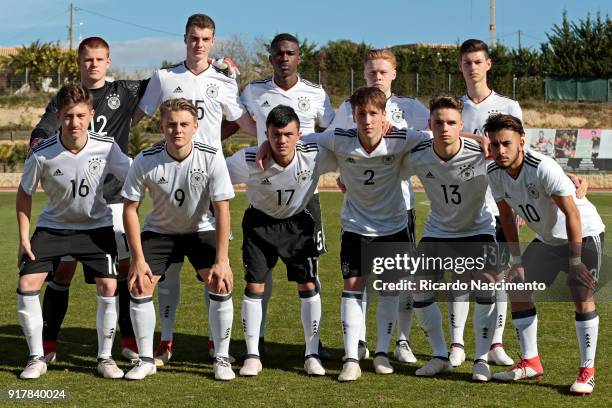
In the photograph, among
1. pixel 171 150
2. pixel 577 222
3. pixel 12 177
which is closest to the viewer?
pixel 577 222

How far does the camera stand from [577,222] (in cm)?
586

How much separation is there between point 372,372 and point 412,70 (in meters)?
40.4

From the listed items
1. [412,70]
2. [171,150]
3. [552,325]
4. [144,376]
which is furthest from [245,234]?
[412,70]

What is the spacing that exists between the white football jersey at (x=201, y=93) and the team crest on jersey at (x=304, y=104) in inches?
22.0

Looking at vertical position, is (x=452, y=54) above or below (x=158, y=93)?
above

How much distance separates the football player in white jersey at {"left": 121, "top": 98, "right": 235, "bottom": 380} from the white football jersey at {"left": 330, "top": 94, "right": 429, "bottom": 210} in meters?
1.37

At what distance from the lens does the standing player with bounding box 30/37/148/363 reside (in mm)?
6895

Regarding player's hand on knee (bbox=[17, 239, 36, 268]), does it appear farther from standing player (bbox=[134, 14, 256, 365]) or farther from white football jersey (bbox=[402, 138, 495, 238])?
white football jersey (bbox=[402, 138, 495, 238])

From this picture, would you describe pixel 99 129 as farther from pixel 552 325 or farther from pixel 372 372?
pixel 552 325

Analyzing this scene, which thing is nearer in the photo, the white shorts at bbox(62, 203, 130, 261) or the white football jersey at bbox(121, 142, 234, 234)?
the white football jersey at bbox(121, 142, 234, 234)

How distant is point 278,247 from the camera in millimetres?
6559

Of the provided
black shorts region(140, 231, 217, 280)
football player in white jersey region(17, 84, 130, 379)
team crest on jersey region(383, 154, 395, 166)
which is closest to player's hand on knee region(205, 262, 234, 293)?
black shorts region(140, 231, 217, 280)

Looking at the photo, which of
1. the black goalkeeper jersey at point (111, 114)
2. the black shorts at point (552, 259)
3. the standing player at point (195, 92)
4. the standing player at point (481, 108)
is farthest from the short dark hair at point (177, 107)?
the black shorts at point (552, 259)

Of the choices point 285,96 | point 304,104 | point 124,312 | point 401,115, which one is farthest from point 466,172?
point 124,312
